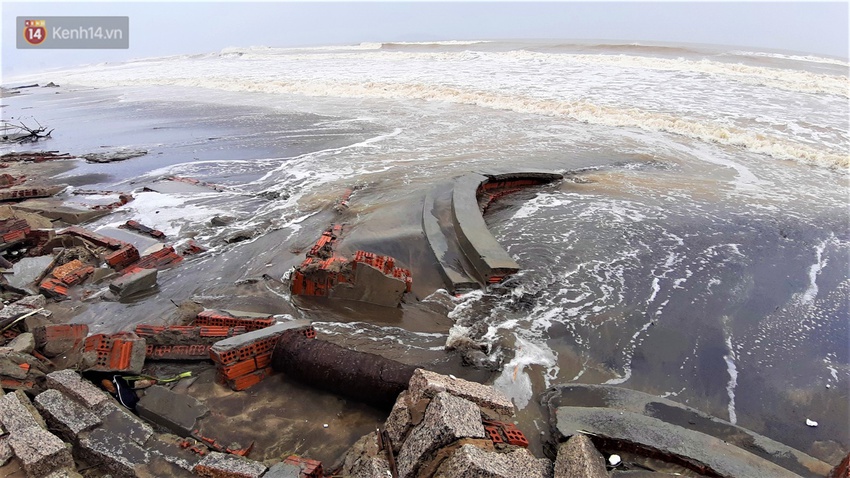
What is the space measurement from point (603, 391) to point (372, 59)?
39331 millimetres

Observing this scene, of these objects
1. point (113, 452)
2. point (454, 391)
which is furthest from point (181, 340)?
point (454, 391)

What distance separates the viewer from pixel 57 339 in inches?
204

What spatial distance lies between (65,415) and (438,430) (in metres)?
3.25

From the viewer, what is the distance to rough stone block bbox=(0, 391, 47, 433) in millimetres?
3711

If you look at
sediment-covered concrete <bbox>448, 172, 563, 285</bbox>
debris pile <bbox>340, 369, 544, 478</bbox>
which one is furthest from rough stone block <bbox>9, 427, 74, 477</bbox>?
sediment-covered concrete <bbox>448, 172, 563, 285</bbox>

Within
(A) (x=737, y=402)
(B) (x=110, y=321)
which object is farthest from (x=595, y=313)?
(B) (x=110, y=321)

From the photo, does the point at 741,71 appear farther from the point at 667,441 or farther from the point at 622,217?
the point at 667,441

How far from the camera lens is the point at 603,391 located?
480cm

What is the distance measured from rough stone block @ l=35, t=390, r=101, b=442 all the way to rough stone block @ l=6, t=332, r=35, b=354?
115cm

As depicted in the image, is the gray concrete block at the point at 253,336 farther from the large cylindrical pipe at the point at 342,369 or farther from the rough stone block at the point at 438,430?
the rough stone block at the point at 438,430

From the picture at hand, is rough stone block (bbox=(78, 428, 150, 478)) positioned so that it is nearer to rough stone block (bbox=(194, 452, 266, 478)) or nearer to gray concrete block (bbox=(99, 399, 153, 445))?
gray concrete block (bbox=(99, 399, 153, 445))

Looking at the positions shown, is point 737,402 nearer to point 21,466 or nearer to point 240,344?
point 240,344

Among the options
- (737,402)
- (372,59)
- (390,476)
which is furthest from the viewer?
(372,59)

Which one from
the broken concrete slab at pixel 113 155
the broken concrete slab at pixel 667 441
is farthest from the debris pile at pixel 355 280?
the broken concrete slab at pixel 113 155
